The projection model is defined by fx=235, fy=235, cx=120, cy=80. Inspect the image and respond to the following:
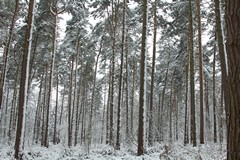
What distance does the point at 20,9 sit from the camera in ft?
57.1

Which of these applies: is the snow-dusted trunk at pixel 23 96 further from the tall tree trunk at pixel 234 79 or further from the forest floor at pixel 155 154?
the tall tree trunk at pixel 234 79

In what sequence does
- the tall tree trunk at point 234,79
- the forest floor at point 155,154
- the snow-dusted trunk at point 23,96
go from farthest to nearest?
the snow-dusted trunk at point 23,96 → the forest floor at point 155,154 → the tall tree trunk at point 234,79

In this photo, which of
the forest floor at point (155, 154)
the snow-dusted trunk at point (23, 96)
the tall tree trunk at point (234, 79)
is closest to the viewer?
the tall tree trunk at point (234, 79)

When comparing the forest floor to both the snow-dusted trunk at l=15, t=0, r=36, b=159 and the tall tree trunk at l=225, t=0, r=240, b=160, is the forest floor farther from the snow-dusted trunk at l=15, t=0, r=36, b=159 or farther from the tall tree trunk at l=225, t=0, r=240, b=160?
the tall tree trunk at l=225, t=0, r=240, b=160

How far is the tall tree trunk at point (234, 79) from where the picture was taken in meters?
2.01

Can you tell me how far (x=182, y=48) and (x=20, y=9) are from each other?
13064 mm

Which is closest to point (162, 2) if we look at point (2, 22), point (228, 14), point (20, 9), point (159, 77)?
point (20, 9)

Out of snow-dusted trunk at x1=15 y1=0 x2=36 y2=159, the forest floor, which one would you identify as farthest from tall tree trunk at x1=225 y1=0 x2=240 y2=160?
snow-dusted trunk at x1=15 y1=0 x2=36 y2=159

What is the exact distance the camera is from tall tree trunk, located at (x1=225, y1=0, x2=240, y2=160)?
2.01 metres

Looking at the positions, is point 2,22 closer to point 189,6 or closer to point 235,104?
point 189,6

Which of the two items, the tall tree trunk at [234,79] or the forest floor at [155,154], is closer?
the tall tree trunk at [234,79]

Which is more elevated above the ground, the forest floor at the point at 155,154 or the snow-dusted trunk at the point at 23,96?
the snow-dusted trunk at the point at 23,96

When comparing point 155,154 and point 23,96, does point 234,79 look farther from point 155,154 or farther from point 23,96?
point 23,96

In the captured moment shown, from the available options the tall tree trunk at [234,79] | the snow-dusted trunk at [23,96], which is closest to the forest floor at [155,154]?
the snow-dusted trunk at [23,96]
